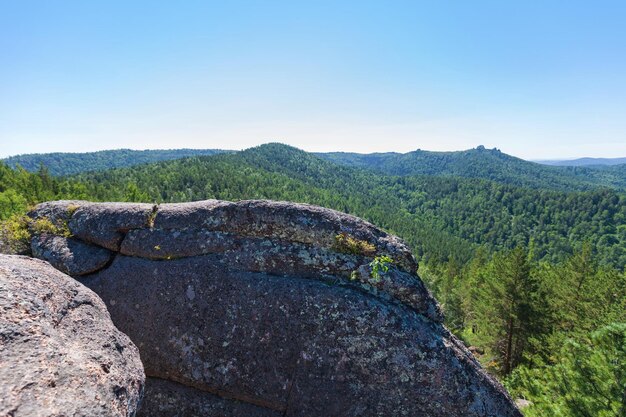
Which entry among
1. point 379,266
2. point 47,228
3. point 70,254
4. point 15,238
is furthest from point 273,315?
point 15,238

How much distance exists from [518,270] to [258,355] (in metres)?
26.9

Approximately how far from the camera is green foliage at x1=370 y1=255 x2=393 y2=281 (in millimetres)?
9188

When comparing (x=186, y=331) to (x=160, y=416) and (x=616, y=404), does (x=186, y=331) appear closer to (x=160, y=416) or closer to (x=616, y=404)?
(x=160, y=416)

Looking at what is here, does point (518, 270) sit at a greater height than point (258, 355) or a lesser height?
lesser

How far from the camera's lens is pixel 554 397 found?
13891mm

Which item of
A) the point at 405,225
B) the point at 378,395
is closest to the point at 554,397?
the point at 378,395

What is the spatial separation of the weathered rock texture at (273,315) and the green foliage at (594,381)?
6378 millimetres

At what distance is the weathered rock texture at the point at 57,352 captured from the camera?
358 centimetres

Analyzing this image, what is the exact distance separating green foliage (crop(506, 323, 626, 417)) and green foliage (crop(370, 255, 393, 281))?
8.72 meters

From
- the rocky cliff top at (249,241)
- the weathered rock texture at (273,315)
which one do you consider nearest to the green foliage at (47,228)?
the rocky cliff top at (249,241)

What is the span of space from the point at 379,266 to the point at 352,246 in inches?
35.3

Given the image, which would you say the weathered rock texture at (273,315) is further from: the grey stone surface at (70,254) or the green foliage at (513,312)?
the green foliage at (513,312)

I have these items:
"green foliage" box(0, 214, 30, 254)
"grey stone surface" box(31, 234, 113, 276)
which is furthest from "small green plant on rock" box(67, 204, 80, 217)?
"green foliage" box(0, 214, 30, 254)

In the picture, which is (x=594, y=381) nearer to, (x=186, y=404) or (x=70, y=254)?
(x=186, y=404)
